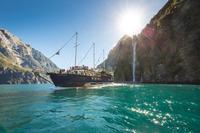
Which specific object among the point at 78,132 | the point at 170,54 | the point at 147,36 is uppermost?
the point at 147,36

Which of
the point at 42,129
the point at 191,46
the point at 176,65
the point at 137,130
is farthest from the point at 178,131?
the point at 176,65

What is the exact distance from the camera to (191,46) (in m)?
80.1

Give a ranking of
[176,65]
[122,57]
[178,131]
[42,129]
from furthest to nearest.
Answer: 1. [122,57]
2. [176,65]
3. [42,129]
4. [178,131]

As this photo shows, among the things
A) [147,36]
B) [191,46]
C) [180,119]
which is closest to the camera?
[180,119]

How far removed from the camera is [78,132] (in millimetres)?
10406

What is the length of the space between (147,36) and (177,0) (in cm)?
2518

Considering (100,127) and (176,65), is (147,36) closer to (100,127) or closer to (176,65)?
(176,65)

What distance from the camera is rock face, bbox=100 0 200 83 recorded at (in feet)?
263

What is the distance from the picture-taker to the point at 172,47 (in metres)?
92.6

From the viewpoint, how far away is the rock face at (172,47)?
80.3 metres

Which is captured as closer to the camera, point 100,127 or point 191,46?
point 100,127

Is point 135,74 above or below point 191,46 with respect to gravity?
below

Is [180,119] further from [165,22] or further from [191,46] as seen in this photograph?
[165,22]

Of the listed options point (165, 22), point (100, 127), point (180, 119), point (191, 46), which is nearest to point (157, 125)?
point (180, 119)
